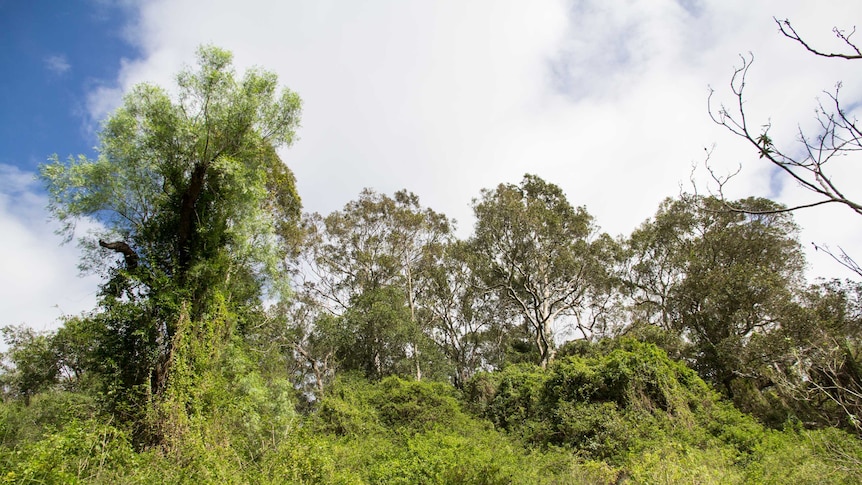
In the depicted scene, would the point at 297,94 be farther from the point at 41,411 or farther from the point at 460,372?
the point at 460,372

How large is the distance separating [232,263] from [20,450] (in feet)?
18.1

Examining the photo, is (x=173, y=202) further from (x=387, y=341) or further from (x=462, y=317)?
(x=462, y=317)

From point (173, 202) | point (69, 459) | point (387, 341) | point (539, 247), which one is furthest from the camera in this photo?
point (387, 341)

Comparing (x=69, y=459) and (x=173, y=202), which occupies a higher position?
(x=173, y=202)

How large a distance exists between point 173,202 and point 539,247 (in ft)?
47.0

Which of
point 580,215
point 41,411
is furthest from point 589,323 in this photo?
point 41,411

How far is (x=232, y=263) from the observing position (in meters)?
10.0

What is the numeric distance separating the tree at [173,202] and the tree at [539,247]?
10591 mm

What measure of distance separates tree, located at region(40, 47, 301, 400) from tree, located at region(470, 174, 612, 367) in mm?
10591

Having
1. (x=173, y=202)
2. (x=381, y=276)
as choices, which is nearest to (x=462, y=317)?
(x=381, y=276)

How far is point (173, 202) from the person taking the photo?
32.1 ft

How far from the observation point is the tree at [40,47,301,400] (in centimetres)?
879

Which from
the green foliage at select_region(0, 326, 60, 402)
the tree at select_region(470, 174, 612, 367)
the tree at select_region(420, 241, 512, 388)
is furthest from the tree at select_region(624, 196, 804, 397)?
the green foliage at select_region(0, 326, 60, 402)

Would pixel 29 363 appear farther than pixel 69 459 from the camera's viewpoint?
Yes
